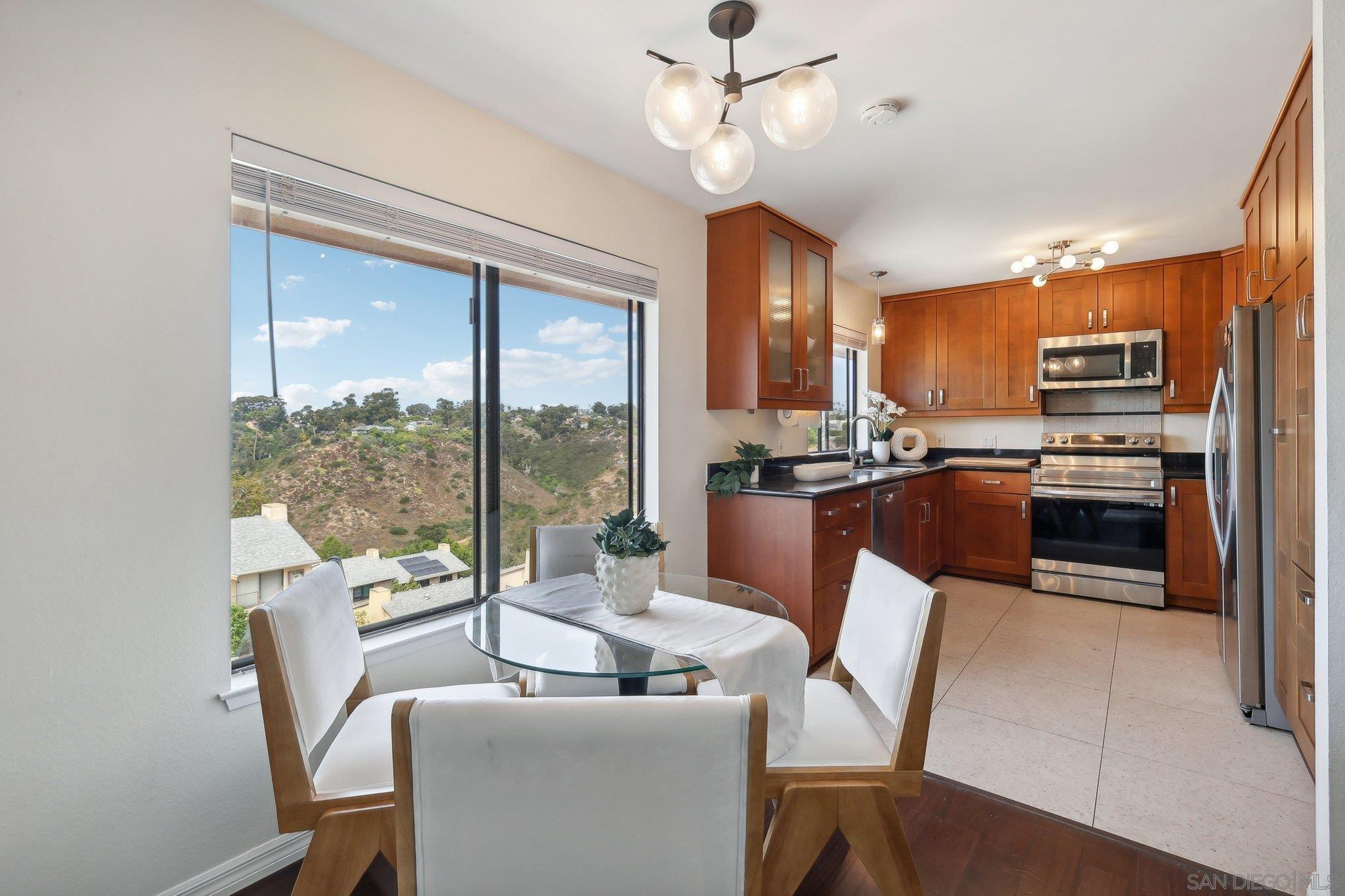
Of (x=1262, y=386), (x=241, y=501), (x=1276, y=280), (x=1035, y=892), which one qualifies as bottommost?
(x=1035, y=892)

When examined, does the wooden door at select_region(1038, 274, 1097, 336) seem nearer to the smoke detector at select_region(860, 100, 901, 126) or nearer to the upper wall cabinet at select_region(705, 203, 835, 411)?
the upper wall cabinet at select_region(705, 203, 835, 411)

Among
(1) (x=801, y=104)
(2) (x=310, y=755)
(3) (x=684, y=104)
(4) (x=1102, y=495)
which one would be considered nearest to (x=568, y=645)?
(2) (x=310, y=755)

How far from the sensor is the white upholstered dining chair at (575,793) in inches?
27.1

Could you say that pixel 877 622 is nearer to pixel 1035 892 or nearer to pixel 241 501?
pixel 1035 892

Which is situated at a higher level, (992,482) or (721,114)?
(721,114)

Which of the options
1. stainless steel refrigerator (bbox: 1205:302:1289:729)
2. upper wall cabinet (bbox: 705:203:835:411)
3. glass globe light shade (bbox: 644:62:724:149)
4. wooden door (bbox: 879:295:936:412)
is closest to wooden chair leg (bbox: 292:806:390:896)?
glass globe light shade (bbox: 644:62:724:149)

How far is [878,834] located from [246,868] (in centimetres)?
165

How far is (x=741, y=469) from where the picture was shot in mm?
3303

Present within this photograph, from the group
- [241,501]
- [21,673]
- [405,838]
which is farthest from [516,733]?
[241,501]

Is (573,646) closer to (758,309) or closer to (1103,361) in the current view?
(758,309)

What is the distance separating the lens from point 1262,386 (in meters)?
2.30

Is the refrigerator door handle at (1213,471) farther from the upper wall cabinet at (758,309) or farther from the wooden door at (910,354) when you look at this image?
the wooden door at (910,354)

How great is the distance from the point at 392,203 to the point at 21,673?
5.05 ft

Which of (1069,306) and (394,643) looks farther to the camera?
(1069,306)
